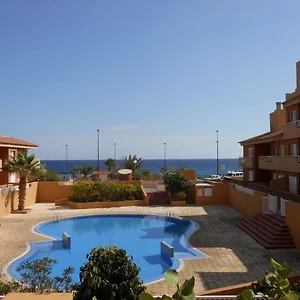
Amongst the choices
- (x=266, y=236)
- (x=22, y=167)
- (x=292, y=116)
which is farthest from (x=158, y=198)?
(x=266, y=236)

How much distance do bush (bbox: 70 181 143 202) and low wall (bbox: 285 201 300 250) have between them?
1747cm

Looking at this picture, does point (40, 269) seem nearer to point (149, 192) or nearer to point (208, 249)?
point (208, 249)

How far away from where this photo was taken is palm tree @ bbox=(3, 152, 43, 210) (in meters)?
28.1

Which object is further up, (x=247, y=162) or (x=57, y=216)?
(x=247, y=162)

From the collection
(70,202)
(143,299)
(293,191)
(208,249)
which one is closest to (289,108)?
(293,191)

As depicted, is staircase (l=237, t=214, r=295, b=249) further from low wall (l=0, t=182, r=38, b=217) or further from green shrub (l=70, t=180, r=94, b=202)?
low wall (l=0, t=182, r=38, b=217)

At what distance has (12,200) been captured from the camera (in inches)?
1152

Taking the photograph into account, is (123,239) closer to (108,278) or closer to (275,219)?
(275,219)

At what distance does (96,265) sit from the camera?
7445mm

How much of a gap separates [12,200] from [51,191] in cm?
656

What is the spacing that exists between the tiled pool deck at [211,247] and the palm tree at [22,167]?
6.84 ft

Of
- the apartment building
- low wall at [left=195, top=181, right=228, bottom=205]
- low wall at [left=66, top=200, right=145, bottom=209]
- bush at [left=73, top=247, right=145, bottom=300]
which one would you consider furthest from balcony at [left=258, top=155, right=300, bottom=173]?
bush at [left=73, top=247, right=145, bottom=300]

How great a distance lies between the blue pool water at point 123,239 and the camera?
16234mm

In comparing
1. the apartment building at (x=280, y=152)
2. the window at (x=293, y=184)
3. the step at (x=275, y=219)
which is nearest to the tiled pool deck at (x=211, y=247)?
the step at (x=275, y=219)
